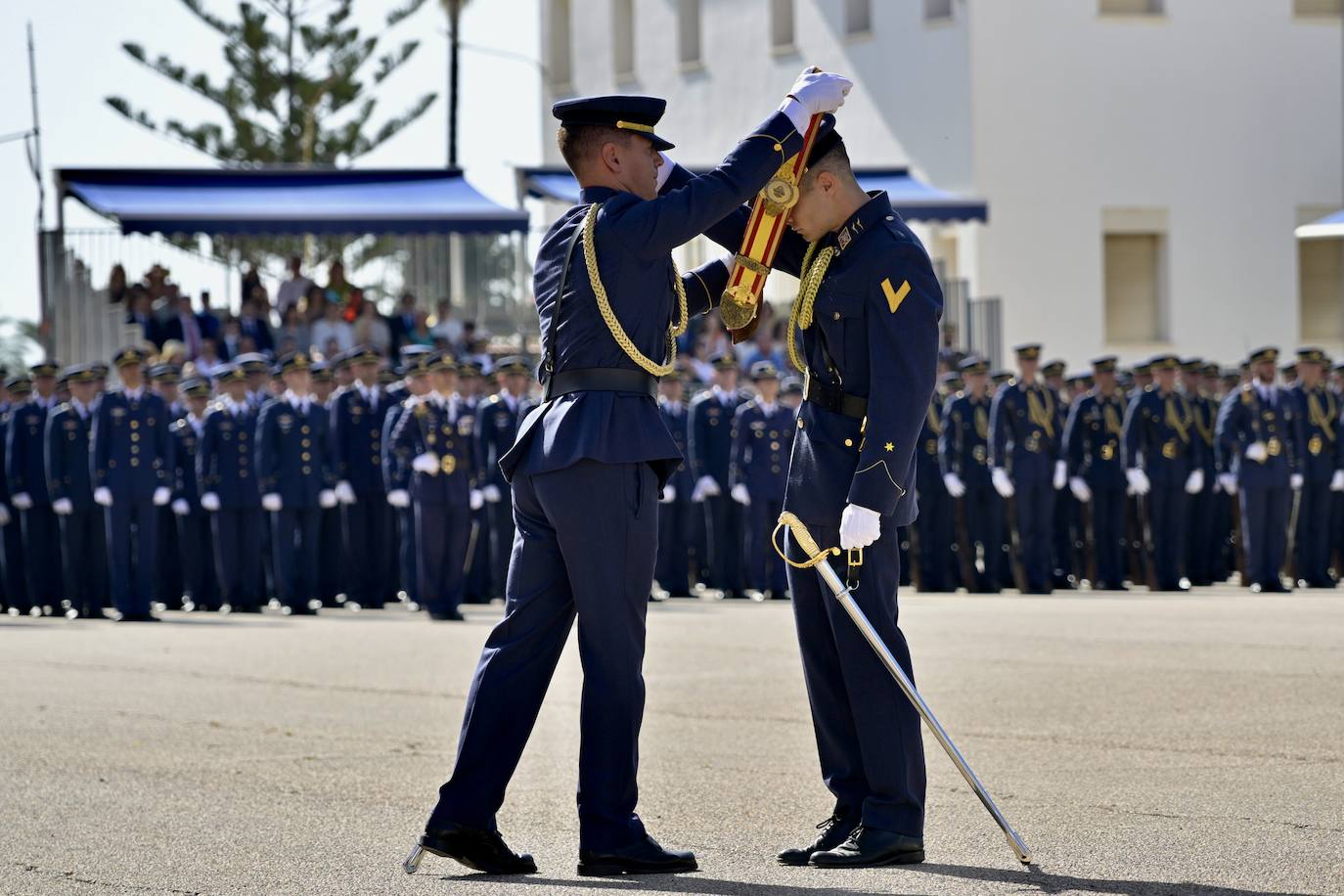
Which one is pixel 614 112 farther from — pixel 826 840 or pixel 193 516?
pixel 193 516

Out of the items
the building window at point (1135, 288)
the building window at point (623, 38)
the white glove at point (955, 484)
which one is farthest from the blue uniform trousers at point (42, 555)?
the building window at point (623, 38)

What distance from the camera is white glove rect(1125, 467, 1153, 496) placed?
58.3ft

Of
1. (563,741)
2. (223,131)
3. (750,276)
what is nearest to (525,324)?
(223,131)

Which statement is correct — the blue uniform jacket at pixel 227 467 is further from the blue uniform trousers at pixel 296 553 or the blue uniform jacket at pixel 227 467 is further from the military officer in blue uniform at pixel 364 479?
the military officer in blue uniform at pixel 364 479

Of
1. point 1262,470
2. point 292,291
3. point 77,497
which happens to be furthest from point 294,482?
point 1262,470

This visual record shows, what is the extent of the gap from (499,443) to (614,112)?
36.5ft

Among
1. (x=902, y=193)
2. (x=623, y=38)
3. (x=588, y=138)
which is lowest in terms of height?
(x=588, y=138)

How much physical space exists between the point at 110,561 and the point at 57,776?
9.00 m

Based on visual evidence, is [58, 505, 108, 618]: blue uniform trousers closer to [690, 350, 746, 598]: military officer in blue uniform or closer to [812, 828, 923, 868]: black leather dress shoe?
[690, 350, 746, 598]: military officer in blue uniform

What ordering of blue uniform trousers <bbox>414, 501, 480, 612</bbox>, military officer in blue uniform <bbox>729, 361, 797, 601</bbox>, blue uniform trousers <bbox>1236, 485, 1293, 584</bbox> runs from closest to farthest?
blue uniform trousers <bbox>414, 501, 480, 612</bbox>
blue uniform trousers <bbox>1236, 485, 1293, 584</bbox>
military officer in blue uniform <bbox>729, 361, 797, 601</bbox>

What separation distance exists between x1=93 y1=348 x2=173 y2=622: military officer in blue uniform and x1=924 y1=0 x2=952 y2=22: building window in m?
16.1

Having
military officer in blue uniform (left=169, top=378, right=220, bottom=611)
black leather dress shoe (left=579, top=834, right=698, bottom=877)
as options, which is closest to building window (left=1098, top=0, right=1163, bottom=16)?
military officer in blue uniform (left=169, top=378, right=220, bottom=611)

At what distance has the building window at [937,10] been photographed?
28980 millimetres

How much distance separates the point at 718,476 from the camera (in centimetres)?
1823
